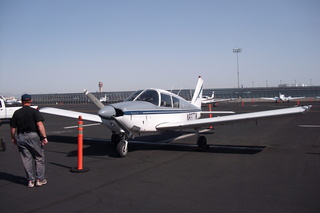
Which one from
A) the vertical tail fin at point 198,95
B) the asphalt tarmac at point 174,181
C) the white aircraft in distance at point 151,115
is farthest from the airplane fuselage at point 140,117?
the vertical tail fin at point 198,95

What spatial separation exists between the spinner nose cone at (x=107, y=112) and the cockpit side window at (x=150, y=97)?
1.70 metres

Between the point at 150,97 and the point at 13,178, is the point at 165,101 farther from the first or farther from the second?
the point at 13,178

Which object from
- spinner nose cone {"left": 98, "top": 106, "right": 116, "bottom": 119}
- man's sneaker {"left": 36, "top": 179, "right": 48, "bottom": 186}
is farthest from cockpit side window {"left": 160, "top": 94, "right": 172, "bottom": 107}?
man's sneaker {"left": 36, "top": 179, "right": 48, "bottom": 186}

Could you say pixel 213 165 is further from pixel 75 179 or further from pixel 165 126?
pixel 75 179

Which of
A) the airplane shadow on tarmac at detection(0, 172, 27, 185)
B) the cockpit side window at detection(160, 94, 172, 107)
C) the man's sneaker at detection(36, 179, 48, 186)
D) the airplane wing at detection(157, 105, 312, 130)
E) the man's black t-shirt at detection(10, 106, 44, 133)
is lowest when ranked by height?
the airplane shadow on tarmac at detection(0, 172, 27, 185)

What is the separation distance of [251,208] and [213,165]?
3117 mm

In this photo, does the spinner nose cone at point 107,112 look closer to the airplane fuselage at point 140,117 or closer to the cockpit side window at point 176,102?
the airplane fuselage at point 140,117

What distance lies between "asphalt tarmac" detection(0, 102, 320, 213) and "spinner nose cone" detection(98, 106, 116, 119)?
4.34ft

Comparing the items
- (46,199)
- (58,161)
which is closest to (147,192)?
(46,199)

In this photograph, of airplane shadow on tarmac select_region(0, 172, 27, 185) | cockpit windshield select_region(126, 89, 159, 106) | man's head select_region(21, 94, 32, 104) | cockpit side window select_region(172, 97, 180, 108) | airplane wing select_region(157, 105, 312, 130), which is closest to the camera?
man's head select_region(21, 94, 32, 104)

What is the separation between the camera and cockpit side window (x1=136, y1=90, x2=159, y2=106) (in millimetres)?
9982

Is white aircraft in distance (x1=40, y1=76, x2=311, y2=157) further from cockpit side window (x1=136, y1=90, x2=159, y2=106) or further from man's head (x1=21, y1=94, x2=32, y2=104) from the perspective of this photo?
man's head (x1=21, y1=94, x2=32, y2=104)

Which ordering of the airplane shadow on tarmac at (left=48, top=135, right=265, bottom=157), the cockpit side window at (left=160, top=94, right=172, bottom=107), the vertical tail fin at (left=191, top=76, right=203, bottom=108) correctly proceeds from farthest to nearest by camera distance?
the vertical tail fin at (left=191, top=76, right=203, bottom=108) < the cockpit side window at (left=160, top=94, right=172, bottom=107) < the airplane shadow on tarmac at (left=48, top=135, right=265, bottom=157)

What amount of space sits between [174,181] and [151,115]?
3.86 meters
